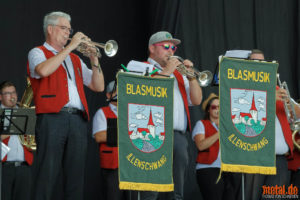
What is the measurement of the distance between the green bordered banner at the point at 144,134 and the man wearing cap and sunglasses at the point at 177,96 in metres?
0.27

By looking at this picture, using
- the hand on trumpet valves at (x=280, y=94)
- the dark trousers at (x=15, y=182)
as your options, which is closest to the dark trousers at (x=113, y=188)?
the dark trousers at (x=15, y=182)

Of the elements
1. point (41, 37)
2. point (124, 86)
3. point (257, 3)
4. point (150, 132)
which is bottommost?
point (150, 132)

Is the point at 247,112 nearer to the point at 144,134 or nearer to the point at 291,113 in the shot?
the point at 144,134

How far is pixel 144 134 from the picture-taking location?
502 cm

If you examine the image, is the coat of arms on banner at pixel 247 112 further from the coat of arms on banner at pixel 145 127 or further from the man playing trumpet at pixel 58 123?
the man playing trumpet at pixel 58 123

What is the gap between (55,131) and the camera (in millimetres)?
4914

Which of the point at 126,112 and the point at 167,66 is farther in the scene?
the point at 167,66

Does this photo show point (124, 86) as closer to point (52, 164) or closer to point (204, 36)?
point (52, 164)

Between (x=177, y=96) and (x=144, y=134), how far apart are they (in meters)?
0.77

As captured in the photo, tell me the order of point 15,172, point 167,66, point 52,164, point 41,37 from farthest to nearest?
1. point 41,37
2. point 15,172
3. point 167,66
4. point 52,164

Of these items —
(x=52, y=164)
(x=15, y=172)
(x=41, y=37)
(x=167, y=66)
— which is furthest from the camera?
(x=41, y=37)

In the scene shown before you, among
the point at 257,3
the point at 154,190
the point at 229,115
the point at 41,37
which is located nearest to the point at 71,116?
the point at 154,190

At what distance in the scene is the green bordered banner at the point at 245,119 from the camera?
5.03m

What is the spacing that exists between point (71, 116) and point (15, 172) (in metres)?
2.00
